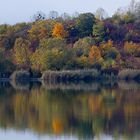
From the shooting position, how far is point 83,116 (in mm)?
25922

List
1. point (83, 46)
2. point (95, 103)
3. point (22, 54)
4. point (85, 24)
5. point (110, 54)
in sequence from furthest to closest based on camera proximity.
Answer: point (85, 24), point (110, 54), point (83, 46), point (22, 54), point (95, 103)

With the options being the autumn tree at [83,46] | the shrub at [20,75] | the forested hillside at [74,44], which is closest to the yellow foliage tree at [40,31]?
the forested hillside at [74,44]

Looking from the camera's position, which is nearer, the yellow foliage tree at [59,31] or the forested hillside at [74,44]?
the forested hillside at [74,44]

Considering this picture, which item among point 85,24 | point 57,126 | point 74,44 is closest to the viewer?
point 57,126

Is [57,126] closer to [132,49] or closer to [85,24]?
[132,49]

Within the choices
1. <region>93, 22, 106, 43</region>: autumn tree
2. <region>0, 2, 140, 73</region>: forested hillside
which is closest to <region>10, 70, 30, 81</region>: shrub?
<region>0, 2, 140, 73</region>: forested hillside

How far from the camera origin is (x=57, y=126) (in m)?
23.1

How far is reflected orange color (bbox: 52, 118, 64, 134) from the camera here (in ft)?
71.5

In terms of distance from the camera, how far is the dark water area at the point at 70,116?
68.7 ft

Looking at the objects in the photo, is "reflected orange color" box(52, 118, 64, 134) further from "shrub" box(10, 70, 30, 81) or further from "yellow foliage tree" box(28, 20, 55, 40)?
"yellow foliage tree" box(28, 20, 55, 40)

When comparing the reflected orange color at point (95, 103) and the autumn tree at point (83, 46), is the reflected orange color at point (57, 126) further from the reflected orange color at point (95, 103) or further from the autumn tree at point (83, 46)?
the autumn tree at point (83, 46)

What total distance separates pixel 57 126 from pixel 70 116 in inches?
116

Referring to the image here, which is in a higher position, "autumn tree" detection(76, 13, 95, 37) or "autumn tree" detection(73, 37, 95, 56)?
"autumn tree" detection(76, 13, 95, 37)

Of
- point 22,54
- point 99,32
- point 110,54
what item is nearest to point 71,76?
point 22,54
